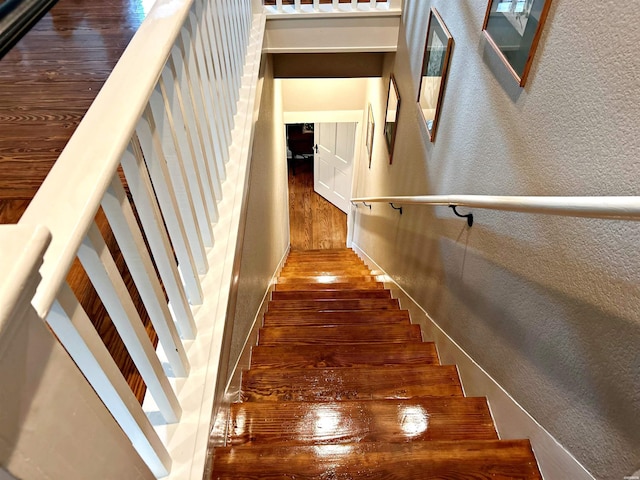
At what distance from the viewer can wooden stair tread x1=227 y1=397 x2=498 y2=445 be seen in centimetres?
165

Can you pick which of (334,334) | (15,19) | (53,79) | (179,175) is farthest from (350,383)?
(53,79)

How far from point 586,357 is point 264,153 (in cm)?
273

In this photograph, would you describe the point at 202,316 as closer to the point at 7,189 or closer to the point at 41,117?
the point at 7,189

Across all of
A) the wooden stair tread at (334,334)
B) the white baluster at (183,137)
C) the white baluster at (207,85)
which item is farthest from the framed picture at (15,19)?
the wooden stair tread at (334,334)

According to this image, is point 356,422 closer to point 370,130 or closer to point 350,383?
point 350,383

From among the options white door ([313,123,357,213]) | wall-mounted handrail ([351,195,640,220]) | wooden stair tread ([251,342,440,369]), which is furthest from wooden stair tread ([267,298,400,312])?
white door ([313,123,357,213])

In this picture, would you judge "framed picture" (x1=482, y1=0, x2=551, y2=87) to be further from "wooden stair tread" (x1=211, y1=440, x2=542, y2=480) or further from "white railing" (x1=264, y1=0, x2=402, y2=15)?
"white railing" (x1=264, y1=0, x2=402, y2=15)

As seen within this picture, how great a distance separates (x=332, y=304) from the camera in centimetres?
303

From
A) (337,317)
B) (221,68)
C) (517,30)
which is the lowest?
(337,317)

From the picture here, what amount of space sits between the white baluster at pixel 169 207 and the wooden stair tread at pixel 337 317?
1.54m

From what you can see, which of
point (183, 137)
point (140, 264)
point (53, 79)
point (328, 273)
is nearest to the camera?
point (140, 264)

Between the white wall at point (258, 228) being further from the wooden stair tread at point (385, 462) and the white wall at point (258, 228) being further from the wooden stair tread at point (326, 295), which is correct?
the wooden stair tread at point (385, 462)

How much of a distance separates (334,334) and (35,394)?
2141 millimetres

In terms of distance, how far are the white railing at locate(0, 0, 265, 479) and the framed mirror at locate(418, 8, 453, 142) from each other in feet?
3.43
